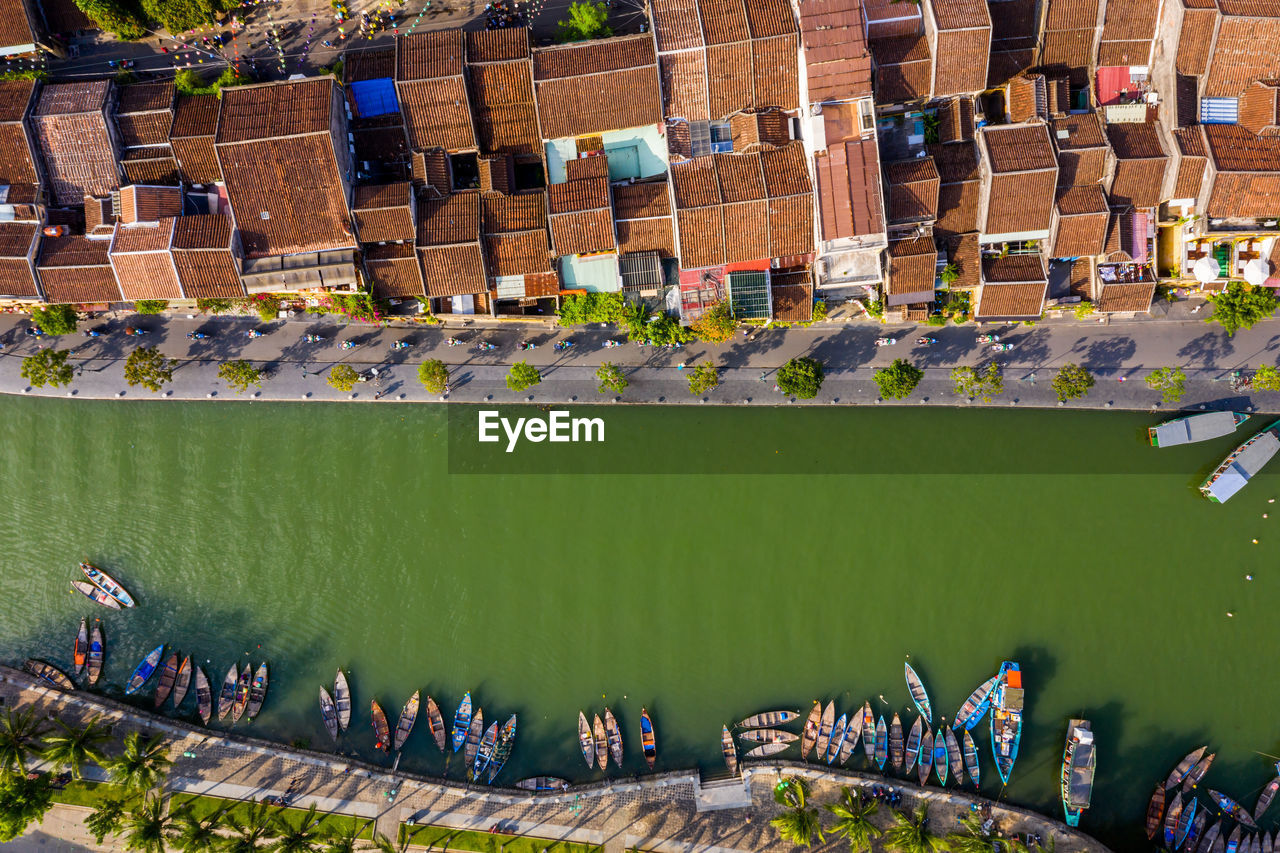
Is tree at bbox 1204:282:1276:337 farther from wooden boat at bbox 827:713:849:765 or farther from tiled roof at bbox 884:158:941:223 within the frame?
wooden boat at bbox 827:713:849:765

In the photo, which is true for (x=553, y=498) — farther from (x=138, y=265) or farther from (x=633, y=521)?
(x=138, y=265)

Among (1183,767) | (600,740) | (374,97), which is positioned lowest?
(1183,767)

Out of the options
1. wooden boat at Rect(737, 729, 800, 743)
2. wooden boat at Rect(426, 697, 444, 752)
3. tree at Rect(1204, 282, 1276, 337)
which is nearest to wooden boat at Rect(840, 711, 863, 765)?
wooden boat at Rect(737, 729, 800, 743)

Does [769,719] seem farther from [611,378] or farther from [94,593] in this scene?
[94,593]

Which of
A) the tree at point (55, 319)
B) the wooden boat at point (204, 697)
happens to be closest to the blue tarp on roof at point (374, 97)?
the tree at point (55, 319)

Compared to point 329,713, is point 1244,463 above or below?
above

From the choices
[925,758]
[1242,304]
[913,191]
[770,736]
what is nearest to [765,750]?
[770,736]

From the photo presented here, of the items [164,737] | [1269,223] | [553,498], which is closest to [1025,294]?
[1269,223]
